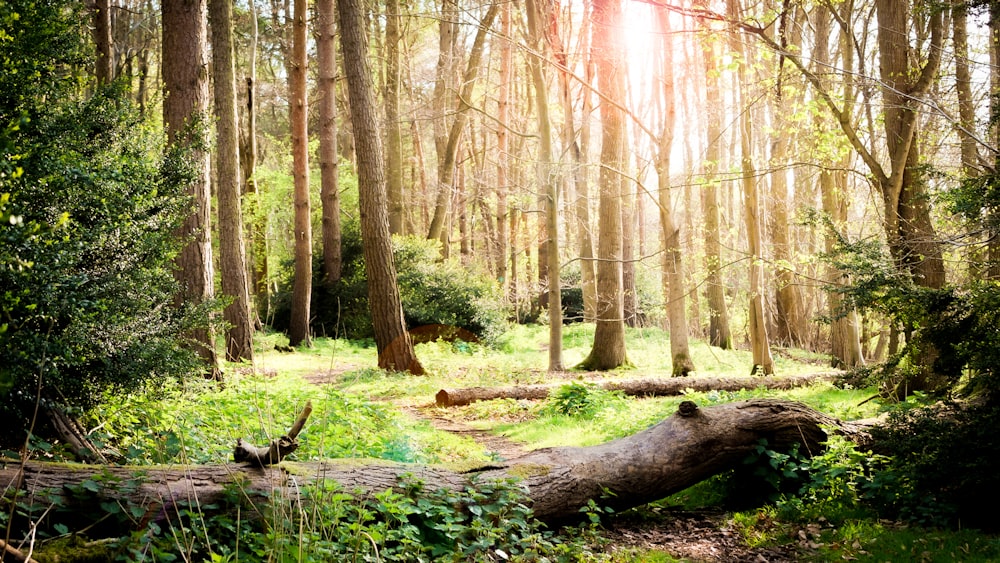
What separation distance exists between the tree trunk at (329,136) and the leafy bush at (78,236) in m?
12.0

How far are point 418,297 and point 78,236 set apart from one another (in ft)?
51.7

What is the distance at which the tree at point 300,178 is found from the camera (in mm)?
18422

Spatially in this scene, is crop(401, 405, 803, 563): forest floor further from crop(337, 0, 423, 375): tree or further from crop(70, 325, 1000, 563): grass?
crop(337, 0, 423, 375): tree

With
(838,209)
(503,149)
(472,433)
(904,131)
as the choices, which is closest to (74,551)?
(472,433)

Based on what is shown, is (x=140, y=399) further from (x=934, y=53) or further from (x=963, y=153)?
(x=963, y=153)

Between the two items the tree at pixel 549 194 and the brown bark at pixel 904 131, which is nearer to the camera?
the brown bark at pixel 904 131

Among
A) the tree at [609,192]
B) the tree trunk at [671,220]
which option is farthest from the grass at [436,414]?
the tree trunk at [671,220]

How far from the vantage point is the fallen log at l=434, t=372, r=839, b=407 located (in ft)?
39.5

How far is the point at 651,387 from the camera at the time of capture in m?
12.7

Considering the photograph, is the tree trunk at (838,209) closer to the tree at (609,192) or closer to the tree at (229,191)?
the tree at (609,192)

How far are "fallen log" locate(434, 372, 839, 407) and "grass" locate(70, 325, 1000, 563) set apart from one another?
A: 1.02ft

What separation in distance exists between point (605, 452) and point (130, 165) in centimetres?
482

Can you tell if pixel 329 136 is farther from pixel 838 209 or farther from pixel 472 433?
pixel 838 209

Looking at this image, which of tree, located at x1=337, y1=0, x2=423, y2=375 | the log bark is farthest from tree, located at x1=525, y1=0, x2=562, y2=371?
the log bark
